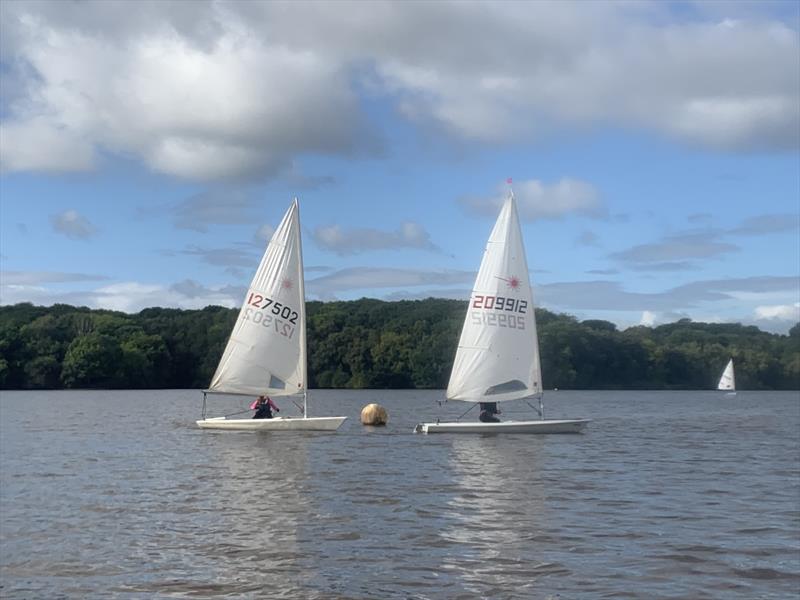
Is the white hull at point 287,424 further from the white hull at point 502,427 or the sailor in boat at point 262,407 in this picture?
the white hull at point 502,427

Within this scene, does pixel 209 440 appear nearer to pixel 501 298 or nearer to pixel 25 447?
pixel 25 447

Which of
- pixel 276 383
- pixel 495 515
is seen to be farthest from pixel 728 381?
pixel 495 515

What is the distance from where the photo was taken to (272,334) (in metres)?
35.2

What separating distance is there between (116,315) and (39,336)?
2275 cm

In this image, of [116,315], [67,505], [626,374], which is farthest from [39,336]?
[67,505]

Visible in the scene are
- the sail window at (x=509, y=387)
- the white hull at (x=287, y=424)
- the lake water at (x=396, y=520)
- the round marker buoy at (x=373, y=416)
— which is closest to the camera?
the lake water at (x=396, y=520)

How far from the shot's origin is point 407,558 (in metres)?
13.4

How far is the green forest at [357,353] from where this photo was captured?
108 metres

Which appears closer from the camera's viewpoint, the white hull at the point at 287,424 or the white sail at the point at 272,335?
the white hull at the point at 287,424

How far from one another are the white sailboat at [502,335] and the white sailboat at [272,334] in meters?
5.40

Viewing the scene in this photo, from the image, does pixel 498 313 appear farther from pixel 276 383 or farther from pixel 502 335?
pixel 276 383

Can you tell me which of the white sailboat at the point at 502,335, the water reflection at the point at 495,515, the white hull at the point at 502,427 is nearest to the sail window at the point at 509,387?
the white sailboat at the point at 502,335

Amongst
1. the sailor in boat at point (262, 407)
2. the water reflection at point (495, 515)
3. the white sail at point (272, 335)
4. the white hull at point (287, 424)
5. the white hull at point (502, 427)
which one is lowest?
the water reflection at point (495, 515)

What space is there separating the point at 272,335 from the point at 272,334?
0.04 metres
